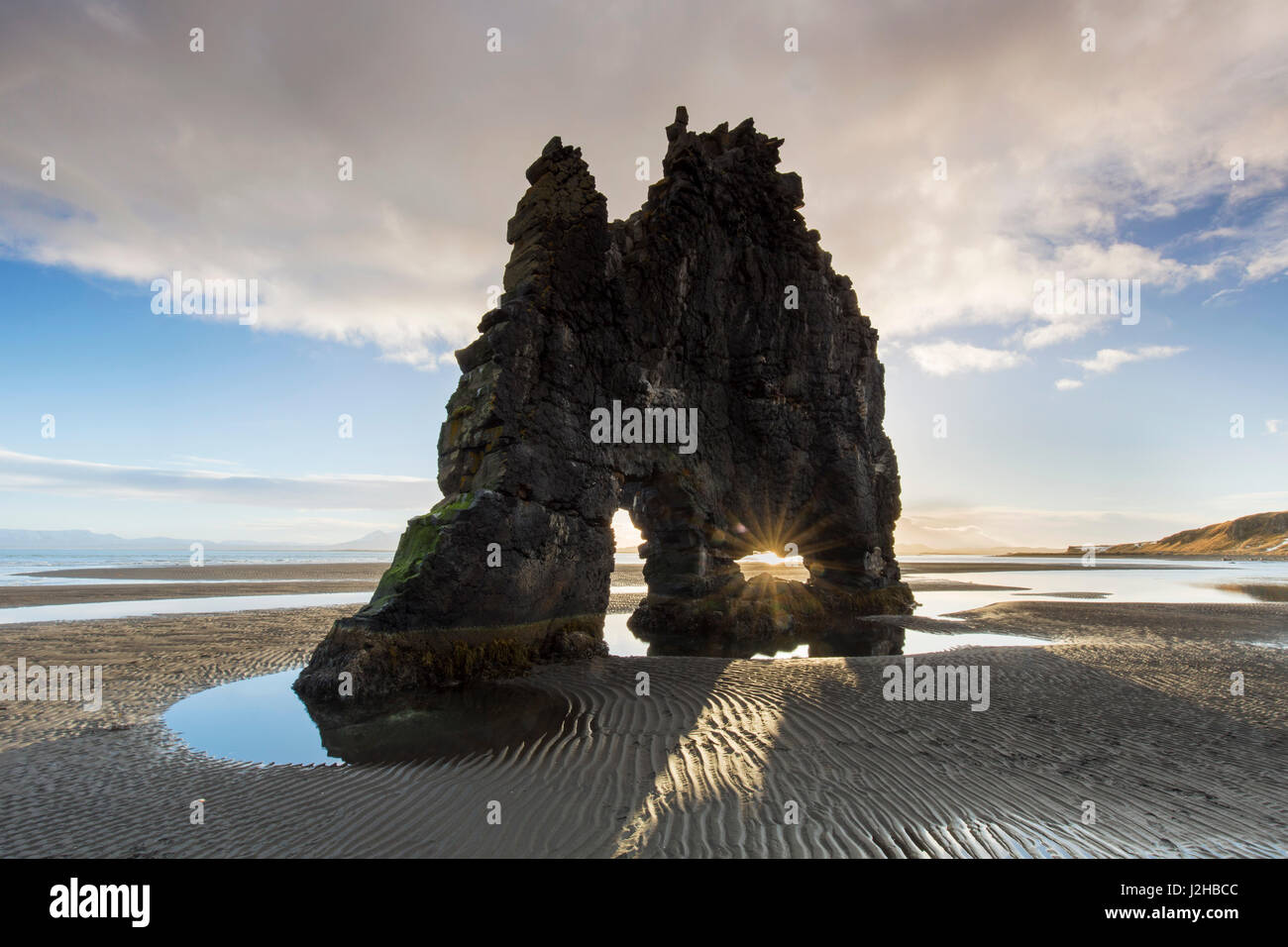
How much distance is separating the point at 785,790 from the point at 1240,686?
12394 millimetres

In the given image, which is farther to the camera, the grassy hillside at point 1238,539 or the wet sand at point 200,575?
the grassy hillside at point 1238,539

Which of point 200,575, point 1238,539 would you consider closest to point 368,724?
point 200,575

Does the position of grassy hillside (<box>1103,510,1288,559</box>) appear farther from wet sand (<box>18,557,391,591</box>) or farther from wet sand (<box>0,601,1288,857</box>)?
wet sand (<box>18,557,391,591</box>)

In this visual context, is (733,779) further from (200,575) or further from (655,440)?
(200,575)

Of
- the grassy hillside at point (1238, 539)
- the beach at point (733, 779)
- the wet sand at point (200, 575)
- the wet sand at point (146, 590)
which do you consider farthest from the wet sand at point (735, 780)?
the grassy hillside at point (1238, 539)

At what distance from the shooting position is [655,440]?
1997cm

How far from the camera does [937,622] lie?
24141 mm

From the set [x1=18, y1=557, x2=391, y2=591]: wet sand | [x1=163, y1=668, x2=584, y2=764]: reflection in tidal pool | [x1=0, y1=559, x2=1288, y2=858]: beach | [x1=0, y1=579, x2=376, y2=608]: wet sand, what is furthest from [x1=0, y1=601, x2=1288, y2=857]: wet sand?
[x1=18, y1=557, x2=391, y2=591]: wet sand

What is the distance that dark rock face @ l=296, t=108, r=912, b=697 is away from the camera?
→ 44.5 ft

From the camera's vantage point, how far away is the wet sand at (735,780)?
19.0ft

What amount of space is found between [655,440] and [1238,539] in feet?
622

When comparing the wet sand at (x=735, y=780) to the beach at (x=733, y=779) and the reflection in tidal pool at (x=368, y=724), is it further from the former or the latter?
the reflection in tidal pool at (x=368, y=724)

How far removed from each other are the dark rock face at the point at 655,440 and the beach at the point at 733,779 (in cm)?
303

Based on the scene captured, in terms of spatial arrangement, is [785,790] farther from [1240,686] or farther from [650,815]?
[1240,686]
